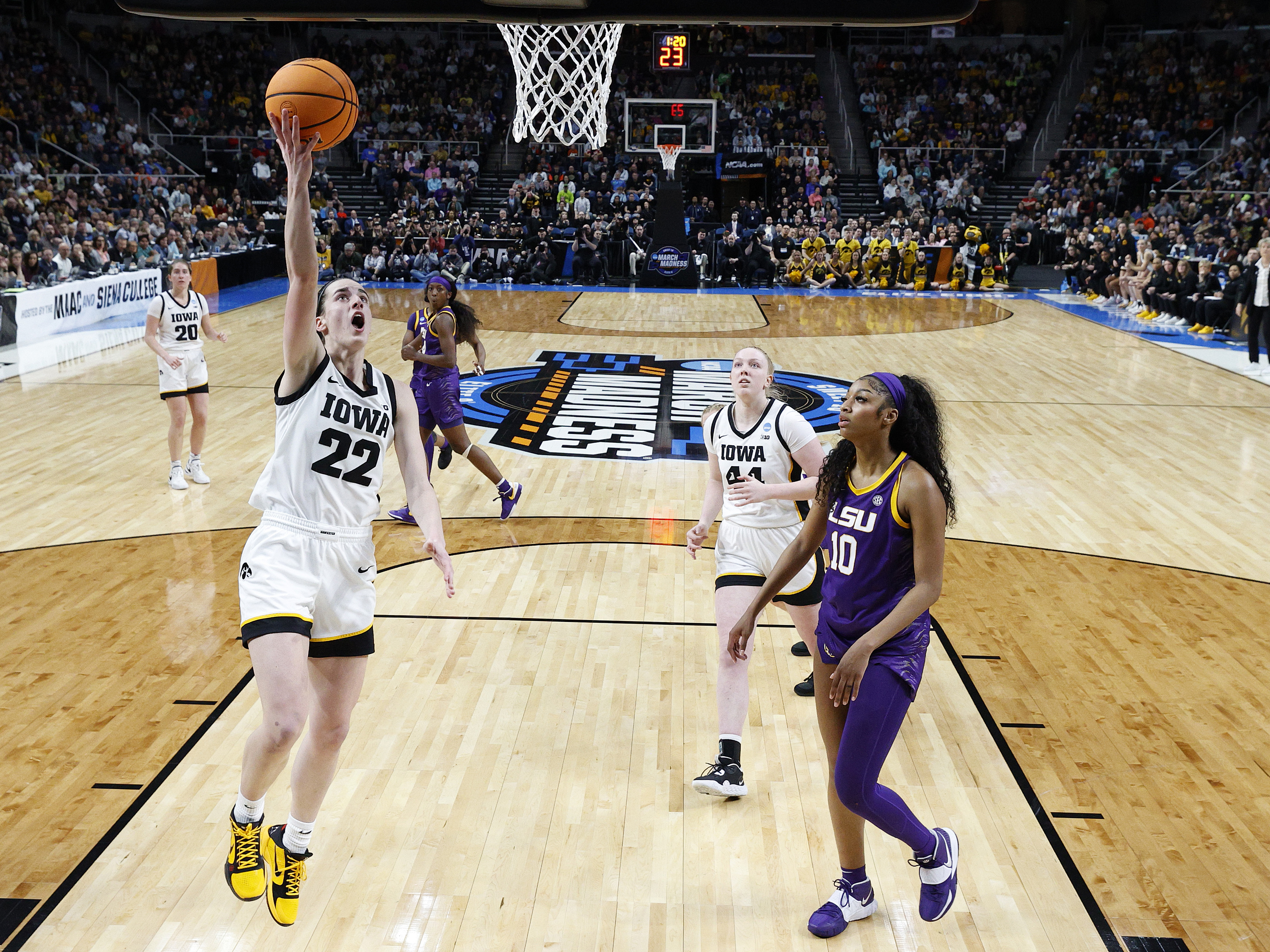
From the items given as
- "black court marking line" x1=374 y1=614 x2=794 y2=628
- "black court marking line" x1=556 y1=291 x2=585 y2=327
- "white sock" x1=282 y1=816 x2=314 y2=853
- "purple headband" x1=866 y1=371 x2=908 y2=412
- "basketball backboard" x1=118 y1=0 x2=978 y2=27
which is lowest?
"black court marking line" x1=374 y1=614 x2=794 y2=628

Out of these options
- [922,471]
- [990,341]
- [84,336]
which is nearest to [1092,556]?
[922,471]

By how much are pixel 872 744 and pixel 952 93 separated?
3182cm

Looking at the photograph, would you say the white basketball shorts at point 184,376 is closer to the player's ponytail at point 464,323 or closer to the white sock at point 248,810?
the player's ponytail at point 464,323

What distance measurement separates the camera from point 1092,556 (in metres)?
7.34

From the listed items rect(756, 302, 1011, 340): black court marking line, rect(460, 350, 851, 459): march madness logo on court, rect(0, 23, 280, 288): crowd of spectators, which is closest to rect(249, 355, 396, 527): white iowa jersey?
rect(460, 350, 851, 459): march madness logo on court

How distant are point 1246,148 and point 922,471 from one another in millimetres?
26988

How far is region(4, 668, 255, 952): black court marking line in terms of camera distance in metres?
3.47

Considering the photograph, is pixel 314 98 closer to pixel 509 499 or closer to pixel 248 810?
pixel 248 810

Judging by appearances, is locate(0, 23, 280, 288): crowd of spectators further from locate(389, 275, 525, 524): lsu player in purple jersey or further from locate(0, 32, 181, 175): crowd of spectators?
locate(389, 275, 525, 524): lsu player in purple jersey

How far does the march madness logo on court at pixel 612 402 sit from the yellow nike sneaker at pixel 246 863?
6358 mm

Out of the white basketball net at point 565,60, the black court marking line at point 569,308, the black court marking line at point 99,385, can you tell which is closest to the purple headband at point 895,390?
the white basketball net at point 565,60

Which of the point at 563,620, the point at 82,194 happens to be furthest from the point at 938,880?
the point at 82,194

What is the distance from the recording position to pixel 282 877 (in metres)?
3.47

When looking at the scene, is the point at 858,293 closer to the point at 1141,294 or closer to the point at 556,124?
the point at 1141,294
